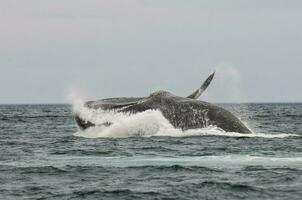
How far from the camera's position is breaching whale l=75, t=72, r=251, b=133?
26.9 metres

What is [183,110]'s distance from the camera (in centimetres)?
2684

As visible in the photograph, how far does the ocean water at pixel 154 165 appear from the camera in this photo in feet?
49.7

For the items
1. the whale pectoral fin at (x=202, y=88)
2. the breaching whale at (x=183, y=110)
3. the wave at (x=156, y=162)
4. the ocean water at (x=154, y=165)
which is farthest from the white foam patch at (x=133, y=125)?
the wave at (x=156, y=162)

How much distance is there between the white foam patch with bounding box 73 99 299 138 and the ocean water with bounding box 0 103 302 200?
42mm

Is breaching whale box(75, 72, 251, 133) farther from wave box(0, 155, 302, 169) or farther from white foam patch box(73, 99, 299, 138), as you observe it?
wave box(0, 155, 302, 169)

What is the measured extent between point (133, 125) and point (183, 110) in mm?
2457

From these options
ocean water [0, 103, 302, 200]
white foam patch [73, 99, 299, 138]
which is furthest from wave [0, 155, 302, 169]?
white foam patch [73, 99, 299, 138]

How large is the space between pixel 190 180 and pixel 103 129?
1299cm

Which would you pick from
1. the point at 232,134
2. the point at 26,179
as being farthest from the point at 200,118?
the point at 26,179

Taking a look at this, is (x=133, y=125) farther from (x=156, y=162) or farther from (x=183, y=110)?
(x=156, y=162)

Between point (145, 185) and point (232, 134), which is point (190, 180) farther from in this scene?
point (232, 134)

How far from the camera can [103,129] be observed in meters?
29.1

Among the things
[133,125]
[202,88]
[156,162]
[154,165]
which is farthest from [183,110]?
[154,165]

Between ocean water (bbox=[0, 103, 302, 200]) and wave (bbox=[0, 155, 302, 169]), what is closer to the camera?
ocean water (bbox=[0, 103, 302, 200])
